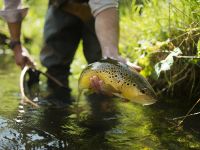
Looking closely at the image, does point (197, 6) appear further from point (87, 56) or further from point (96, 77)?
point (87, 56)

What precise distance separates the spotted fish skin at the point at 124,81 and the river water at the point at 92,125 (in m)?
0.25

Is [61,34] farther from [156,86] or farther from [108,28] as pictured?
[108,28]

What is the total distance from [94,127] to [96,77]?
410 mm

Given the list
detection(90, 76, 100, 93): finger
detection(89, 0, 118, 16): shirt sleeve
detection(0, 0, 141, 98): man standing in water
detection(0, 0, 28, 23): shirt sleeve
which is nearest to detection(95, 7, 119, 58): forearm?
detection(89, 0, 118, 16): shirt sleeve

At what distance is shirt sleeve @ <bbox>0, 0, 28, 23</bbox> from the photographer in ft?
10.1

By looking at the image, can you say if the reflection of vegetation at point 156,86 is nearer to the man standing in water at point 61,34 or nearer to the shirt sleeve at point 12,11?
the man standing in water at point 61,34

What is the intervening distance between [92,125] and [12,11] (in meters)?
1.12

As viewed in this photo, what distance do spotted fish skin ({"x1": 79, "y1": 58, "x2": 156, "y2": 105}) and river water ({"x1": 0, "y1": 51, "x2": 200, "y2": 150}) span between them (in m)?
0.25

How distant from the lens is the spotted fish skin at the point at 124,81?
6.25 ft

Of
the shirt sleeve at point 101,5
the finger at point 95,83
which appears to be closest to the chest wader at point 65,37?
the shirt sleeve at point 101,5

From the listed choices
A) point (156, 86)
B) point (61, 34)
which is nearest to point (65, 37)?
point (61, 34)

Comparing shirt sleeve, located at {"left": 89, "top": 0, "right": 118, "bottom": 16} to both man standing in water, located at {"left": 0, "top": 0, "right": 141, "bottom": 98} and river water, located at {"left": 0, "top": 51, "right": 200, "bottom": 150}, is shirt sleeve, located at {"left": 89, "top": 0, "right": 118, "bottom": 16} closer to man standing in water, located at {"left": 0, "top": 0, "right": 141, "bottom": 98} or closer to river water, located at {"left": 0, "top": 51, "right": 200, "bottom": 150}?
man standing in water, located at {"left": 0, "top": 0, "right": 141, "bottom": 98}

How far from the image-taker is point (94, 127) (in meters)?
2.39

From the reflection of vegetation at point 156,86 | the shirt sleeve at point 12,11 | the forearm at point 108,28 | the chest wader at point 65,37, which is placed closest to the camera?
the reflection of vegetation at point 156,86
